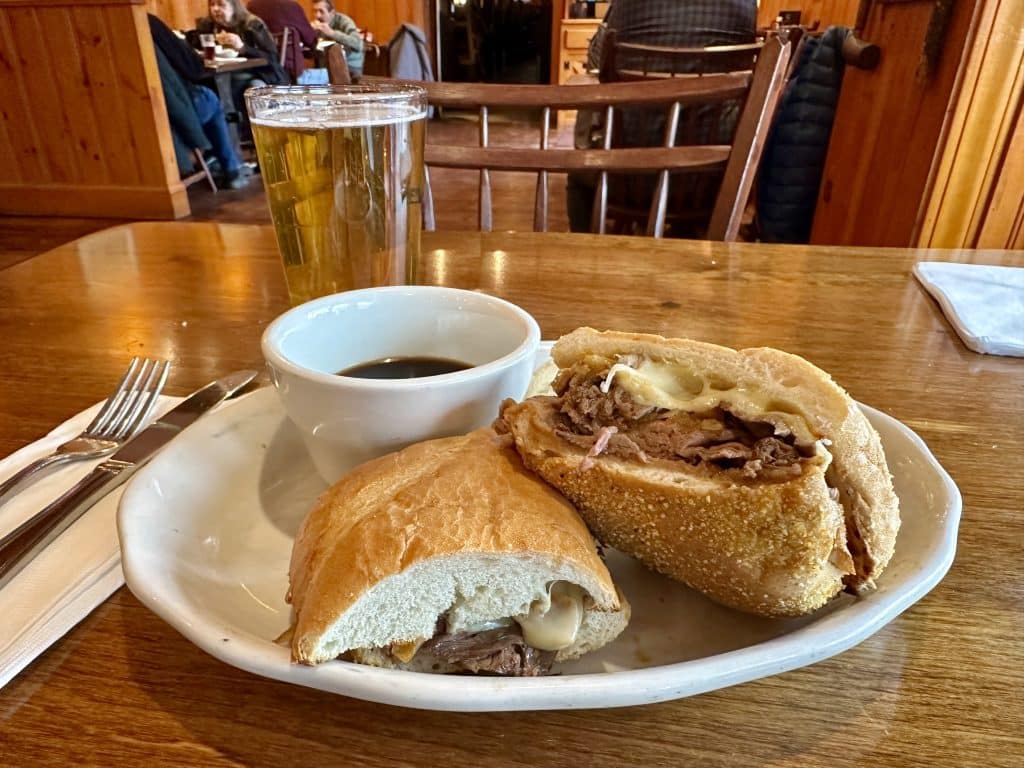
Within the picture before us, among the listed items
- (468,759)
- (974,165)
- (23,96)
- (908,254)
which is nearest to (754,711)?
(468,759)

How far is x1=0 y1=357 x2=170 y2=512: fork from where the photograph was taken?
30.2 inches

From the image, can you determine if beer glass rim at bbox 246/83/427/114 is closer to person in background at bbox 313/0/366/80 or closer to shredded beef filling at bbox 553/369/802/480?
shredded beef filling at bbox 553/369/802/480

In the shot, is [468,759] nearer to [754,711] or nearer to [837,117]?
[754,711]

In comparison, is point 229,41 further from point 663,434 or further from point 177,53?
point 663,434

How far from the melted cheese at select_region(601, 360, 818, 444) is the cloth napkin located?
50 cm

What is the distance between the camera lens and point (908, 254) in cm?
158

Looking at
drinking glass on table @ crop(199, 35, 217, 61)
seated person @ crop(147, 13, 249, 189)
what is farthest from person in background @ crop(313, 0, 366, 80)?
seated person @ crop(147, 13, 249, 189)

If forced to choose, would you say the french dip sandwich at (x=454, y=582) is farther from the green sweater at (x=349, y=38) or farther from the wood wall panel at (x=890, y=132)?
the green sweater at (x=349, y=38)

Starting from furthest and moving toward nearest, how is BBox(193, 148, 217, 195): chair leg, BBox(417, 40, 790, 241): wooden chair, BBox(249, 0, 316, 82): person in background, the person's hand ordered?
BBox(249, 0, 316, 82): person in background
the person's hand
BBox(193, 148, 217, 195): chair leg
BBox(417, 40, 790, 241): wooden chair

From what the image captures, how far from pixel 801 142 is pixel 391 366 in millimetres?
3403

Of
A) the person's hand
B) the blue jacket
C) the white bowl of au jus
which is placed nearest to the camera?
the white bowl of au jus

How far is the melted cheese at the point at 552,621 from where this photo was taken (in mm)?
556

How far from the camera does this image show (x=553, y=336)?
3.77 ft

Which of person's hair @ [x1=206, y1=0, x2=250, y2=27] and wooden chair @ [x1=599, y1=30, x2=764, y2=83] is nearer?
wooden chair @ [x1=599, y1=30, x2=764, y2=83]
